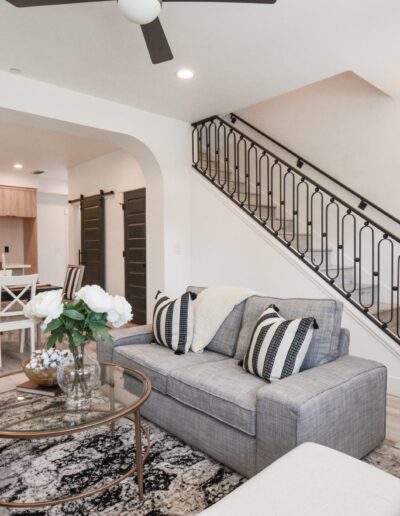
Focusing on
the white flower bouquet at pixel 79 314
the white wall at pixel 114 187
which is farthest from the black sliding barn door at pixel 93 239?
the white flower bouquet at pixel 79 314

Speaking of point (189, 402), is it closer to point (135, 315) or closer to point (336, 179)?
point (336, 179)

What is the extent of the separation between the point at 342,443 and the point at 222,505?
106 cm

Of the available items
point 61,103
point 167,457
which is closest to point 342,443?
point 167,457

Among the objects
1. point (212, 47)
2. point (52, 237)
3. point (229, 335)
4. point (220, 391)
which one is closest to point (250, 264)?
point (229, 335)

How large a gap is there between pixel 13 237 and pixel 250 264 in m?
6.57

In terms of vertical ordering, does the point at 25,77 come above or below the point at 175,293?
above

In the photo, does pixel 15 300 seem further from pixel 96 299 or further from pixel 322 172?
pixel 322 172

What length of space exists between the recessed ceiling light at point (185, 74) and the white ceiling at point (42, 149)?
2.47m

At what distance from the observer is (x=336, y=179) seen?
4480mm

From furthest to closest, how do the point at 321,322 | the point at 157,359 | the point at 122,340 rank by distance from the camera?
the point at 122,340 < the point at 157,359 < the point at 321,322

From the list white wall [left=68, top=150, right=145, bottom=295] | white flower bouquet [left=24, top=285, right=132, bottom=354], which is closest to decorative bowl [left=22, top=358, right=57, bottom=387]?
white flower bouquet [left=24, top=285, right=132, bottom=354]

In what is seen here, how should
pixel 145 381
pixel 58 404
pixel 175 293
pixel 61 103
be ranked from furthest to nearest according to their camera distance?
pixel 175 293
pixel 61 103
pixel 145 381
pixel 58 404

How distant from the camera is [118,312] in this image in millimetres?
1853

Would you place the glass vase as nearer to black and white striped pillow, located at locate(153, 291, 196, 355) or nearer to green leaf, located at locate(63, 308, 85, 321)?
green leaf, located at locate(63, 308, 85, 321)
